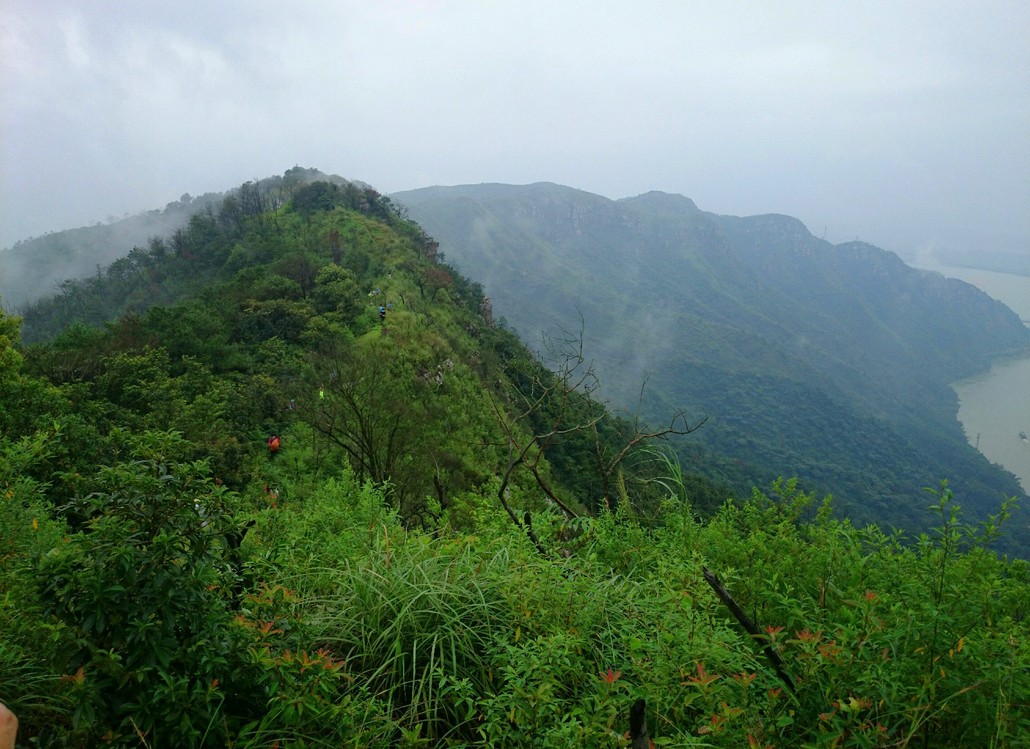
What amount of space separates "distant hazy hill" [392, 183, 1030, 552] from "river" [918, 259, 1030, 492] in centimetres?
343

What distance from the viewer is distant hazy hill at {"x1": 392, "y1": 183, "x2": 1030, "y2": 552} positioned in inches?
2741

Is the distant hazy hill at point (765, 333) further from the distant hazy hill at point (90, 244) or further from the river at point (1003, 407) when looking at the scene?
the distant hazy hill at point (90, 244)

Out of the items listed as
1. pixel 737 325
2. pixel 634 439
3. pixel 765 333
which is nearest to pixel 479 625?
pixel 634 439

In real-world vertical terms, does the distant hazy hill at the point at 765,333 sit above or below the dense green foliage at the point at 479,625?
below

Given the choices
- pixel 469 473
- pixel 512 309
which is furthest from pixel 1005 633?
pixel 512 309

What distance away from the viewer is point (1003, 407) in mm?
110688

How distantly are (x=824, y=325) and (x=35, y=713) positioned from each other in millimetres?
175140

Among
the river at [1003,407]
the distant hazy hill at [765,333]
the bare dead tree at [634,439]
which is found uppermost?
the bare dead tree at [634,439]

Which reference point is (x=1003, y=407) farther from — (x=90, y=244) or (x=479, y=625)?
(x=90, y=244)

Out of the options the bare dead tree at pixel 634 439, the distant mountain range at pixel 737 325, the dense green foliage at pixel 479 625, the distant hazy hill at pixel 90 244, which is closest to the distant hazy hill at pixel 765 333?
the distant mountain range at pixel 737 325

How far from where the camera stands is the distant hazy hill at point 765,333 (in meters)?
69.6

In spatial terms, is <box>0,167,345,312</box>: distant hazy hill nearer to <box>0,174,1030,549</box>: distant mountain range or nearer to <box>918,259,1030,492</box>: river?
<box>0,174,1030,549</box>: distant mountain range

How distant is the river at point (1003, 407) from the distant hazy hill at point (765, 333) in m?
3.43

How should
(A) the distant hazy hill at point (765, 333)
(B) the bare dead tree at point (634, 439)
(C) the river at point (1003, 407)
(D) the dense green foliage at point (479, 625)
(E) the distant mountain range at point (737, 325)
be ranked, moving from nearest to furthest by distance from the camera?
(D) the dense green foliage at point (479, 625) → (B) the bare dead tree at point (634, 439) → (E) the distant mountain range at point (737, 325) → (A) the distant hazy hill at point (765, 333) → (C) the river at point (1003, 407)
